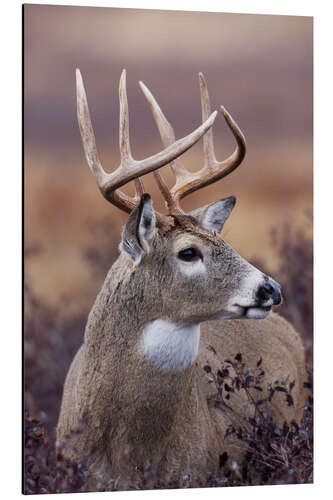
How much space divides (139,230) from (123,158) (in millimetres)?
420

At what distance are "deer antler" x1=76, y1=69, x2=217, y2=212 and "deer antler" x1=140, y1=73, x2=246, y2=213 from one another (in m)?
0.23

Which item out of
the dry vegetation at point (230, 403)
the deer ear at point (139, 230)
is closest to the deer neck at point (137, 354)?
the deer ear at point (139, 230)

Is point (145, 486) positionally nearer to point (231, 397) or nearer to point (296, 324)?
point (231, 397)

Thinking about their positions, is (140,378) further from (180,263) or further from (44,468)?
(44,468)

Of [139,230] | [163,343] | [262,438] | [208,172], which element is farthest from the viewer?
[262,438]

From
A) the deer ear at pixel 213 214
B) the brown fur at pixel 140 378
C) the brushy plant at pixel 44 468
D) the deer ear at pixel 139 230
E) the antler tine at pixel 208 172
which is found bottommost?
the brushy plant at pixel 44 468

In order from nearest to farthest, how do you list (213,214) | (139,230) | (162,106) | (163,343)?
(139,230), (163,343), (213,214), (162,106)

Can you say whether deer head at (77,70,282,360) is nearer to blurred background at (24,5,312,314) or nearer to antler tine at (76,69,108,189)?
antler tine at (76,69,108,189)

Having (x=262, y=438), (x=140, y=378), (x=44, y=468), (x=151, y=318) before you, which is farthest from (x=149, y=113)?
(x=44, y=468)

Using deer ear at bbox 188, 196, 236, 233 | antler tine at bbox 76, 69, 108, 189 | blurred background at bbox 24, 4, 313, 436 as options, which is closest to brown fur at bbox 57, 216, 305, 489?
deer ear at bbox 188, 196, 236, 233

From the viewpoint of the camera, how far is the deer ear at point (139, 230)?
5719 mm

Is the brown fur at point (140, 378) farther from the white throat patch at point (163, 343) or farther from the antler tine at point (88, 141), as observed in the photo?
the antler tine at point (88, 141)

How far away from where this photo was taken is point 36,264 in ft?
22.0

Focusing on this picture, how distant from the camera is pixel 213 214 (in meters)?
6.19
